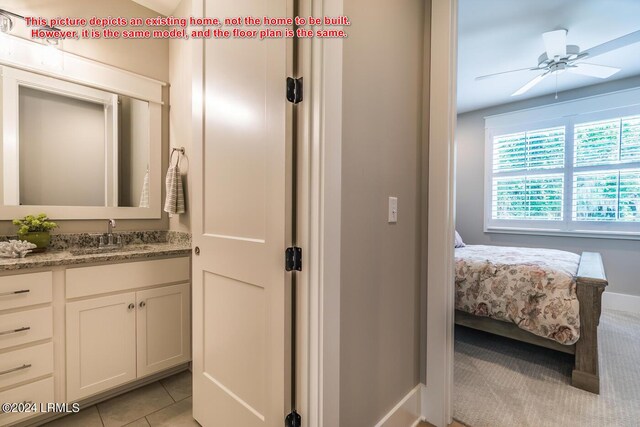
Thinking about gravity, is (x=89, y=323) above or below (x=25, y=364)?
above

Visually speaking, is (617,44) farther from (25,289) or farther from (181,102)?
(25,289)

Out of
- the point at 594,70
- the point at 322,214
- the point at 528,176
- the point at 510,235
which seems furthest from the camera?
the point at 510,235

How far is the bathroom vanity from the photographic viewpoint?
1443 mm

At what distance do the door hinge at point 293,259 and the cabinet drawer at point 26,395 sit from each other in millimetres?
1542

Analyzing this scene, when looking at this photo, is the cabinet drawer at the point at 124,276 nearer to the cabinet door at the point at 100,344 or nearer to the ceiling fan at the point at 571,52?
the cabinet door at the point at 100,344

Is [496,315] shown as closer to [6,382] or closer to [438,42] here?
[438,42]

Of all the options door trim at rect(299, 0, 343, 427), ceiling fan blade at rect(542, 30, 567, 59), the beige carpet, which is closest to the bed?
the beige carpet

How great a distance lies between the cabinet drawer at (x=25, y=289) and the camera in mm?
1402

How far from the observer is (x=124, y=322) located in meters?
1.80

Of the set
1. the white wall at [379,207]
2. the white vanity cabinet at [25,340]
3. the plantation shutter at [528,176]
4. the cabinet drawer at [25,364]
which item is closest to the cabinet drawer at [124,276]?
the white vanity cabinet at [25,340]

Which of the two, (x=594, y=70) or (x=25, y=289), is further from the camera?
(x=594, y=70)

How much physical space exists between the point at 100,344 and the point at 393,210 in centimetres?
184

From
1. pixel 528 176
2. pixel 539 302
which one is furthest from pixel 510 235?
pixel 539 302

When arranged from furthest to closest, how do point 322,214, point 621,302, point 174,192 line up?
point 621,302 < point 174,192 < point 322,214
